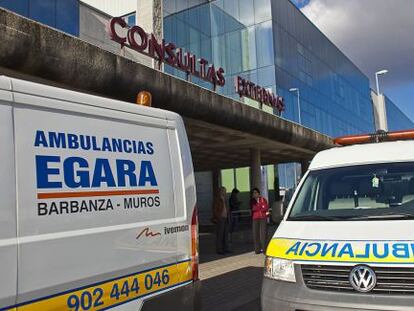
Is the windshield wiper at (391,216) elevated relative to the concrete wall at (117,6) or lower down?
lower down

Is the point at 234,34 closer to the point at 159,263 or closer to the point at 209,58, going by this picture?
the point at 209,58

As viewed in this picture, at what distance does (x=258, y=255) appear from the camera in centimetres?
1238

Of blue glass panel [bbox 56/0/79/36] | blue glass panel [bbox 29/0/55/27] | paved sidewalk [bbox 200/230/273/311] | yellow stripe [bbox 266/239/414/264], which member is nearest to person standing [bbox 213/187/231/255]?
paved sidewalk [bbox 200/230/273/311]

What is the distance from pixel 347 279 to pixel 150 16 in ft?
81.8

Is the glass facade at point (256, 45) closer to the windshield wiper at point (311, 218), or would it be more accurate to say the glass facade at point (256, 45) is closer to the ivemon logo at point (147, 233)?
the windshield wiper at point (311, 218)

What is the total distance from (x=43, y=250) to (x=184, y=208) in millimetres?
1557

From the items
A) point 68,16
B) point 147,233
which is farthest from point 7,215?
point 68,16

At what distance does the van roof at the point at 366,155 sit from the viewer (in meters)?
5.26

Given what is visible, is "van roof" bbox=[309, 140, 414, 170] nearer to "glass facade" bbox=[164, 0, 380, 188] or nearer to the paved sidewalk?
the paved sidewalk

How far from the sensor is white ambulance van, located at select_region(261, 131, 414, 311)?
3838 mm

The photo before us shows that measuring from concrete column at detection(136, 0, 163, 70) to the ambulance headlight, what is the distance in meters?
23.7

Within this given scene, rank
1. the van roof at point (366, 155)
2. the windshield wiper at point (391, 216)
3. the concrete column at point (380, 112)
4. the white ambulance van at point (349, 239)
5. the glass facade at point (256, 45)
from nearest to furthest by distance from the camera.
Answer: the white ambulance van at point (349, 239) < the windshield wiper at point (391, 216) < the van roof at point (366, 155) < the glass facade at point (256, 45) < the concrete column at point (380, 112)

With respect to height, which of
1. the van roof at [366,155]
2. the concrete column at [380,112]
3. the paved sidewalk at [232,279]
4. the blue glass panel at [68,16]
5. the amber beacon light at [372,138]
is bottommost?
the paved sidewalk at [232,279]

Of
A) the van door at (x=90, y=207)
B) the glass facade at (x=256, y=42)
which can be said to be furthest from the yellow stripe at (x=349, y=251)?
the glass facade at (x=256, y=42)
